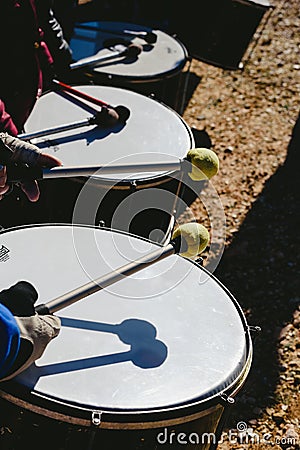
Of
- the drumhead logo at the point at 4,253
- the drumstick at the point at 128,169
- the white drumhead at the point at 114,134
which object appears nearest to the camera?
the drumhead logo at the point at 4,253

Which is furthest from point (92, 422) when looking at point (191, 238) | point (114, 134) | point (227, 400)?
point (114, 134)

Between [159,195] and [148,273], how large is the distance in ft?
1.90

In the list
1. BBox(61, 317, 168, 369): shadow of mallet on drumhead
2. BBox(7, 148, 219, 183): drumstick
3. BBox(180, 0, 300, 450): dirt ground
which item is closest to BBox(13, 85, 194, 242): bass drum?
BBox(7, 148, 219, 183): drumstick

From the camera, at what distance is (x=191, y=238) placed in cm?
224

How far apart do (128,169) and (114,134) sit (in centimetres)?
53

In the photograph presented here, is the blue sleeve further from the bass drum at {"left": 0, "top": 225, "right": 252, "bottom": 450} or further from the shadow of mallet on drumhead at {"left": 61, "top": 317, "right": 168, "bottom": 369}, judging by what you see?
the shadow of mallet on drumhead at {"left": 61, "top": 317, "right": 168, "bottom": 369}

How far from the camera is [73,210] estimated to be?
2.52 metres

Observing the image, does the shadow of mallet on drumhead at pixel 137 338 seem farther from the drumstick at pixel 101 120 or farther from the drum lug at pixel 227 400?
the drumstick at pixel 101 120

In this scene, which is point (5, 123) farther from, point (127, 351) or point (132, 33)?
point (132, 33)

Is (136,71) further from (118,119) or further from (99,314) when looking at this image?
(99,314)

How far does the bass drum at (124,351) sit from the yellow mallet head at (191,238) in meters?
0.05

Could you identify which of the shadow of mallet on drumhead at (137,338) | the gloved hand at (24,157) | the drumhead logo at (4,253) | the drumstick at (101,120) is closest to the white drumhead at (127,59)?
the drumstick at (101,120)

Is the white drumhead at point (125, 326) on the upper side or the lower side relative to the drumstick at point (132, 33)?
upper

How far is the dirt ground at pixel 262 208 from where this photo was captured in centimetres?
287
